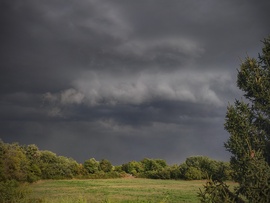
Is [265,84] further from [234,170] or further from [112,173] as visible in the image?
[112,173]

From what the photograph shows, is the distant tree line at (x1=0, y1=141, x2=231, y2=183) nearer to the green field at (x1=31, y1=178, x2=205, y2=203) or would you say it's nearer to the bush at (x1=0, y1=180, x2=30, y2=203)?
the green field at (x1=31, y1=178, x2=205, y2=203)

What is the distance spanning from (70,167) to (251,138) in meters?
102

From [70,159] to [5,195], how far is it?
91.5 m

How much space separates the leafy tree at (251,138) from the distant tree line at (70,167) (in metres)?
63.7

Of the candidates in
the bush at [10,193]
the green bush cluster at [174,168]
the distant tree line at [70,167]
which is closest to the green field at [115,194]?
the bush at [10,193]

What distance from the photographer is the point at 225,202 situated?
988cm

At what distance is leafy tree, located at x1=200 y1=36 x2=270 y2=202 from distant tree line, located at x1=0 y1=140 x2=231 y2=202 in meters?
63.7

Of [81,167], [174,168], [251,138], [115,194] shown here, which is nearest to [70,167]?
[81,167]

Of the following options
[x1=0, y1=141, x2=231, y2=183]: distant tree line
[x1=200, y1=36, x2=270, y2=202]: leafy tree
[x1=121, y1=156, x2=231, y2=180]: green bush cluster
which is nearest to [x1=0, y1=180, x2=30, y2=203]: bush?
[x1=200, y1=36, x2=270, y2=202]: leafy tree

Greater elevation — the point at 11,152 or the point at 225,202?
the point at 11,152

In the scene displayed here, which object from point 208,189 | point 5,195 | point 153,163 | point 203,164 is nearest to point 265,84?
point 208,189

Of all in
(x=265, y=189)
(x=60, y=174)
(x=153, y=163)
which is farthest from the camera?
(x=153, y=163)

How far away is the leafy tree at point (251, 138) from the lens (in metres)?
9.50

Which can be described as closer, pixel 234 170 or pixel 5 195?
pixel 234 170
